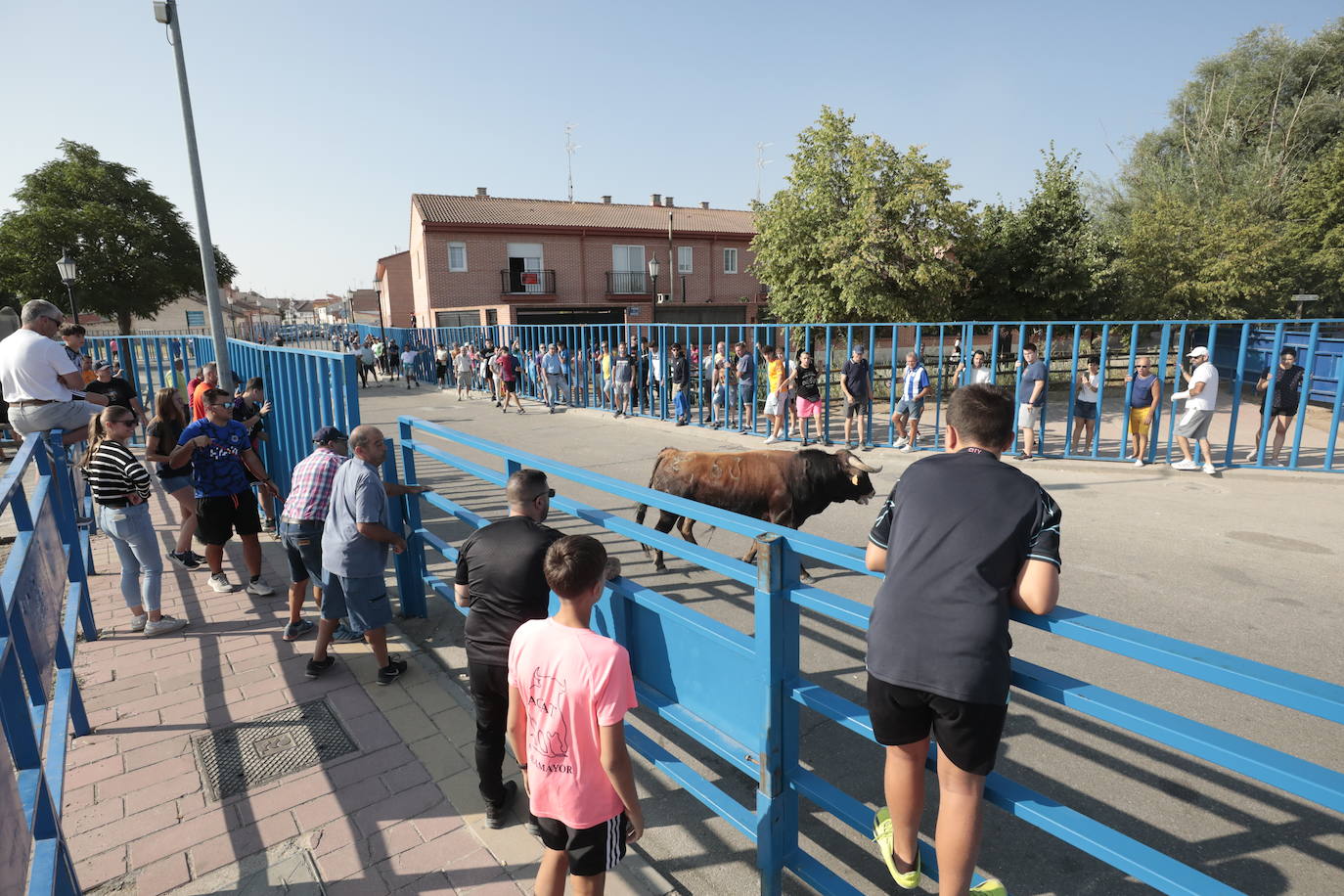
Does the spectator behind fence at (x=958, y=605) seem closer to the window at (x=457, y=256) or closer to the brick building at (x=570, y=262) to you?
the brick building at (x=570, y=262)

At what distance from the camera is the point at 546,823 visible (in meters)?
2.36

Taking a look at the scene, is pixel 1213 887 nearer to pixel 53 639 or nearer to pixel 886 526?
pixel 886 526

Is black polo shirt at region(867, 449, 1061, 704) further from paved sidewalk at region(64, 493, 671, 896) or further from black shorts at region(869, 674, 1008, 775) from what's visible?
paved sidewalk at region(64, 493, 671, 896)

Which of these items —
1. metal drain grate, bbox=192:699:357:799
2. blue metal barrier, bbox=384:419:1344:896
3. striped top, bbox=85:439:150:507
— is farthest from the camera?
striped top, bbox=85:439:150:507

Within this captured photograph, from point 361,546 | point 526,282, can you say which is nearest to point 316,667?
point 361,546

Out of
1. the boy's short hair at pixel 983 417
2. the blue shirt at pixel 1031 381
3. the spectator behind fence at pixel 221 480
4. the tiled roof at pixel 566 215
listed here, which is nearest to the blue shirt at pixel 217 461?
the spectator behind fence at pixel 221 480

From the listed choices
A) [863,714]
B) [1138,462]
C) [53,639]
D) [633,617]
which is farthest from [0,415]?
[1138,462]

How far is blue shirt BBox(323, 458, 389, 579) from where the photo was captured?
4.05 meters

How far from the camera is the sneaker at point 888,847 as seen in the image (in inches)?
87.7

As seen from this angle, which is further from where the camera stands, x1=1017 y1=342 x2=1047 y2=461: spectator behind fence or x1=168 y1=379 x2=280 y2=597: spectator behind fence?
x1=1017 y1=342 x2=1047 y2=461: spectator behind fence

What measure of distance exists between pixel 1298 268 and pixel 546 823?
28.6m

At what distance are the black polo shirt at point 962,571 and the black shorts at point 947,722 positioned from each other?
1.8 inches

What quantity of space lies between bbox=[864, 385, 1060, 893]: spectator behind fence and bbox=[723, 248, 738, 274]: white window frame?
38207 millimetres

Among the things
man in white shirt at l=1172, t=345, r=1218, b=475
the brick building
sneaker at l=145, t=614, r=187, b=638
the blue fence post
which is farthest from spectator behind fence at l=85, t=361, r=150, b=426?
the brick building
